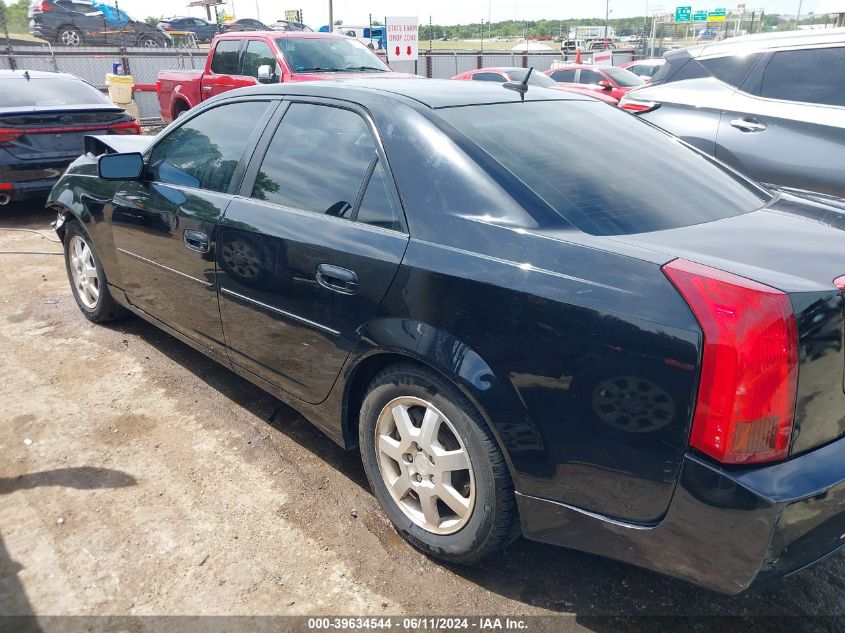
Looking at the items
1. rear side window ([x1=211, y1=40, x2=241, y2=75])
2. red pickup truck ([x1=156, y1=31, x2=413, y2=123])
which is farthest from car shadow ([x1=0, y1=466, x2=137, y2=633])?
rear side window ([x1=211, y1=40, x2=241, y2=75])

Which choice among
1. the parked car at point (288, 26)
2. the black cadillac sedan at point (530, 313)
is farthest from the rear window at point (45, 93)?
the parked car at point (288, 26)

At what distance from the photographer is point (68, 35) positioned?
88.9 feet

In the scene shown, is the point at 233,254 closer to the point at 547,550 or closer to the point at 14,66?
the point at 547,550

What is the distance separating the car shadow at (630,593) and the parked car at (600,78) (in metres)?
14.6

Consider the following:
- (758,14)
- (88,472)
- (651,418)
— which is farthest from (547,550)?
(758,14)

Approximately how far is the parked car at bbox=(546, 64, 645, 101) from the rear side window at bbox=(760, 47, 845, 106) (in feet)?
36.6

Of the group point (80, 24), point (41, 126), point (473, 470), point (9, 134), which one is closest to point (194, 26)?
point (80, 24)

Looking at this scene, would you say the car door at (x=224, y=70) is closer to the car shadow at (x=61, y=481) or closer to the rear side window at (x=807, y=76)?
the rear side window at (x=807, y=76)

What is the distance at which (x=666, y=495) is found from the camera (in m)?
1.87

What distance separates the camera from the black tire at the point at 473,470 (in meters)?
2.22

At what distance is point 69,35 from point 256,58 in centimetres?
2195

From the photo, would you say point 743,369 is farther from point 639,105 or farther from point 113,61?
point 113,61

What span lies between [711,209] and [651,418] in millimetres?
982

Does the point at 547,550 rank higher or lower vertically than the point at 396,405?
lower
